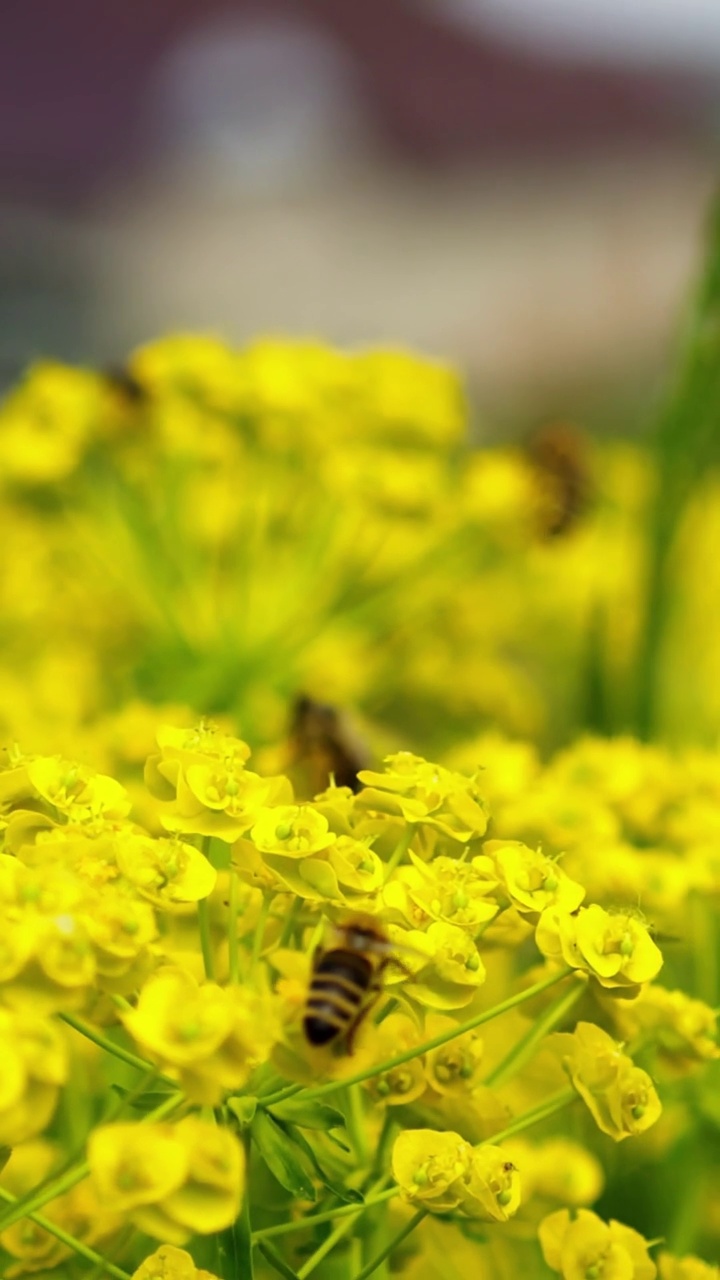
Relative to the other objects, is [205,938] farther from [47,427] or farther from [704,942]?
[47,427]

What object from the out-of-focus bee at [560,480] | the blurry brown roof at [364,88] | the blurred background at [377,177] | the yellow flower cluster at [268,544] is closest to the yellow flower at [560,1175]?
the yellow flower cluster at [268,544]

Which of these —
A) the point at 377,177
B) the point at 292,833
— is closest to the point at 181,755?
the point at 292,833

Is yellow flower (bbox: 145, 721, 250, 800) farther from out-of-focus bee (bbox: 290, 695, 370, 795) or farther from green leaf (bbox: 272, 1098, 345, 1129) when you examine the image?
out-of-focus bee (bbox: 290, 695, 370, 795)

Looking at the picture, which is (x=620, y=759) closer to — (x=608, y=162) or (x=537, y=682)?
(x=537, y=682)

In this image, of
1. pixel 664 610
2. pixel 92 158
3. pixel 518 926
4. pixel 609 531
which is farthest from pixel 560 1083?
pixel 92 158

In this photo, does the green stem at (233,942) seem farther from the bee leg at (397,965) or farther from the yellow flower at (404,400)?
the yellow flower at (404,400)

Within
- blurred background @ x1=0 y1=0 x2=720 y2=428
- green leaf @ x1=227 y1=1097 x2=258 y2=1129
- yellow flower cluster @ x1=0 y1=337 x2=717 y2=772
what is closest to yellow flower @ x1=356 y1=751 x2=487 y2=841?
green leaf @ x1=227 y1=1097 x2=258 y2=1129
